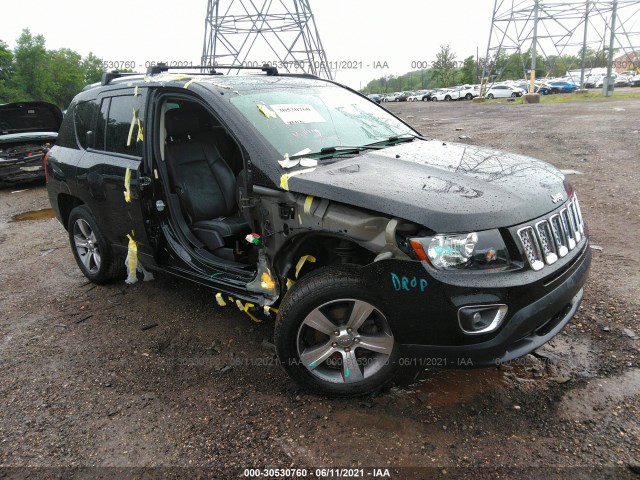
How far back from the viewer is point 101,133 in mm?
4090

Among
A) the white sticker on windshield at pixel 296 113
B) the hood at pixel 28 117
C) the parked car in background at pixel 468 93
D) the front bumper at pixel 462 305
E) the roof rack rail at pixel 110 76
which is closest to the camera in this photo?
the front bumper at pixel 462 305

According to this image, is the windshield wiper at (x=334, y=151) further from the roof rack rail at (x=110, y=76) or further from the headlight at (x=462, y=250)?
the roof rack rail at (x=110, y=76)

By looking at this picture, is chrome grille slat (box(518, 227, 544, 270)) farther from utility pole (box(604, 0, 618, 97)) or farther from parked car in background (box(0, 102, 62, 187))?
utility pole (box(604, 0, 618, 97))

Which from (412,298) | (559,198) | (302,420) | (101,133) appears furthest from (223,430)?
(101,133)

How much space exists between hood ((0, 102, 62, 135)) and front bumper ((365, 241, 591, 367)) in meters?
10.0

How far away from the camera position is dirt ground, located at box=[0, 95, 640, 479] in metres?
2.35

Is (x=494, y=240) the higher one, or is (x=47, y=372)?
(x=494, y=240)

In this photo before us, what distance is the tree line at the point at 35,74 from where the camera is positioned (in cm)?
4212

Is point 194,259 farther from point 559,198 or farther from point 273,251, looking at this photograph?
point 559,198

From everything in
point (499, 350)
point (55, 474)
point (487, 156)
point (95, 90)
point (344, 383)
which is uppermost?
point (95, 90)

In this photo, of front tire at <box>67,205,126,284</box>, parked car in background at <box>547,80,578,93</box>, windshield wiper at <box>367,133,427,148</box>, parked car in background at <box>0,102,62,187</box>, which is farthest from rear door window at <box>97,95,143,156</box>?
parked car in background at <box>547,80,578,93</box>

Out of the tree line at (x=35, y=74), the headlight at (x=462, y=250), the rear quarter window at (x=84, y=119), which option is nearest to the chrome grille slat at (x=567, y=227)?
the headlight at (x=462, y=250)

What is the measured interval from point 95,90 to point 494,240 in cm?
378

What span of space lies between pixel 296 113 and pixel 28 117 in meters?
9.05
